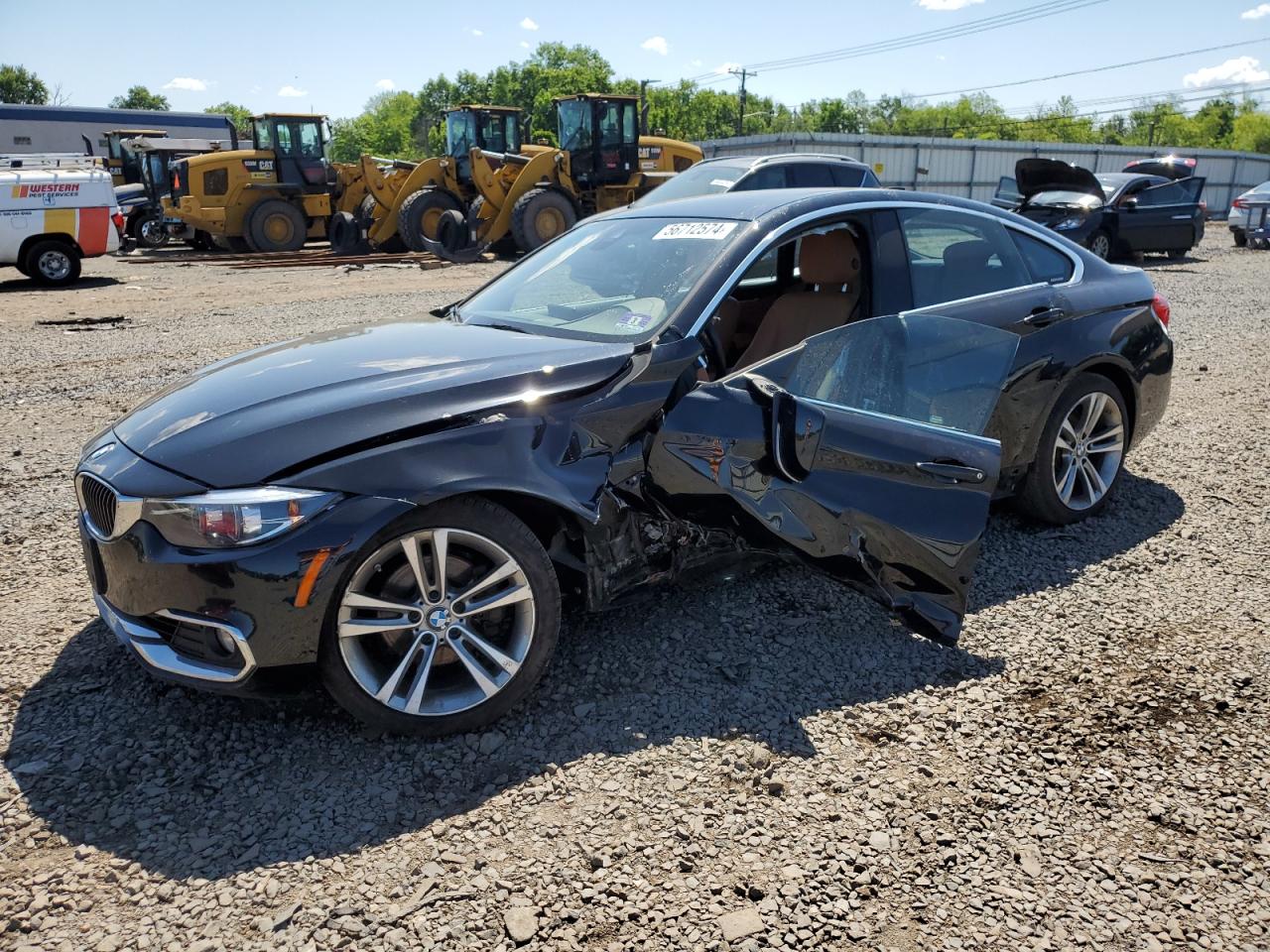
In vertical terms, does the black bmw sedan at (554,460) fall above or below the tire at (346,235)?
below

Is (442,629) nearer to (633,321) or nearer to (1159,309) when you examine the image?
(633,321)

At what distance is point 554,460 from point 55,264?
17.1 m

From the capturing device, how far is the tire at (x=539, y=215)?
18984 millimetres

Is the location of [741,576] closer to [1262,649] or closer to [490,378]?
[490,378]

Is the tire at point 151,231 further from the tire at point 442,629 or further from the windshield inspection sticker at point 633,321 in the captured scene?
the tire at point 442,629

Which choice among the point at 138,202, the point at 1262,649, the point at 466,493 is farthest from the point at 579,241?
the point at 138,202

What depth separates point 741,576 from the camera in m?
4.07

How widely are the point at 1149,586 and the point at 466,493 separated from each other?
3.00m

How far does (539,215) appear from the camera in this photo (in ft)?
63.2

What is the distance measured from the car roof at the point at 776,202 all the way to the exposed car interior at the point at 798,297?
0.11 m

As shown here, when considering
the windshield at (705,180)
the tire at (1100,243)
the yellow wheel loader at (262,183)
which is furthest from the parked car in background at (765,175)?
the yellow wheel loader at (262,183)

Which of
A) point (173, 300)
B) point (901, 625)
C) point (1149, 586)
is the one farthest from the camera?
point (173, 300)

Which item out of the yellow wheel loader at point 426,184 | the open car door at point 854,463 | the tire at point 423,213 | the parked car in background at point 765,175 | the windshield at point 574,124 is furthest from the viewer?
the yellow wheel loader at point 426,184

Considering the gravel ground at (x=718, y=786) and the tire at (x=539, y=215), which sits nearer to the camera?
the gravel ground at (x=718, y=786)
